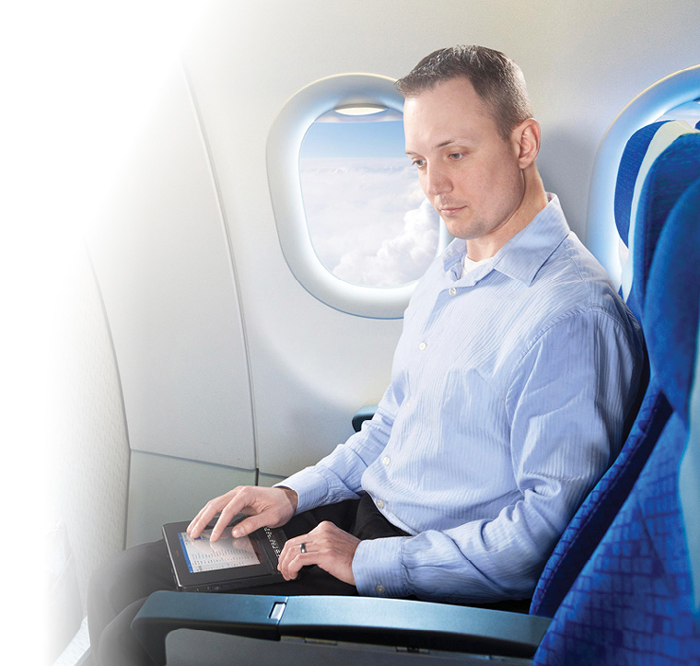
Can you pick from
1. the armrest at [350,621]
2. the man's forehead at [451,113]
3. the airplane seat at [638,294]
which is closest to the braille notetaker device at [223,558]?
the armrest at [350,621]

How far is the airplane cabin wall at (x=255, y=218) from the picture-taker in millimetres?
1812

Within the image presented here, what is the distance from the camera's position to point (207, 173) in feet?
6.78

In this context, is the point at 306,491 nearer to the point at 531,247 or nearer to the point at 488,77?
the point at 531,247

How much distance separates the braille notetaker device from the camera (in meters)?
1.22

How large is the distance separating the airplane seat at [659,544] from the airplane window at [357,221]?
144 centimetres

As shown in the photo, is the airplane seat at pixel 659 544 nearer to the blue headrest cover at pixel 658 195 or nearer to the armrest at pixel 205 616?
the blue headrest cover at pixel 658 195

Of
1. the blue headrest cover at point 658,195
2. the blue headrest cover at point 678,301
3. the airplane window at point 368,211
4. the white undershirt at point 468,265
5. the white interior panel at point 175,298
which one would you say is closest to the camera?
the blue headrest cover at point 678,301

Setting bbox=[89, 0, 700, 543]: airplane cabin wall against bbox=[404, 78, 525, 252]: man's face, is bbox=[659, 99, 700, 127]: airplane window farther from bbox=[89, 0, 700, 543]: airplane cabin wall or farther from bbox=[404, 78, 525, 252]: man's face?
bbox=[404, 78, 525, 252]: man's face

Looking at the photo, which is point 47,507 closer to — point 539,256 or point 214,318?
point 214,318

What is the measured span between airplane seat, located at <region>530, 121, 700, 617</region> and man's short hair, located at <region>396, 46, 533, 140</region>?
12.5 inches

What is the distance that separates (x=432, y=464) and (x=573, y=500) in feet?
1.08

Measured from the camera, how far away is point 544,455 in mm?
1075

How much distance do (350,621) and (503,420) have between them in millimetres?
476

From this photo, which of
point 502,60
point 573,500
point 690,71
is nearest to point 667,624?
point 573,500
